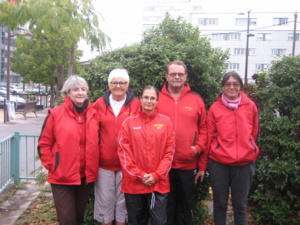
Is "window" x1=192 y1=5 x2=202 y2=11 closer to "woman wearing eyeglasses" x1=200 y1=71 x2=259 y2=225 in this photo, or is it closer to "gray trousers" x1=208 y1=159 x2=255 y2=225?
"woman wearing eyeglasses" x1=200 y1=71 x2=259 y2=225

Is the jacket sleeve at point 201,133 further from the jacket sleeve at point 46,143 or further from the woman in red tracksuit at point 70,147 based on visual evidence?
the jacket sleeve at point 46,143

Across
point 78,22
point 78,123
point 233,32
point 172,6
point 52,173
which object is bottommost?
point 52,173

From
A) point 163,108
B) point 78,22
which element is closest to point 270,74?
point 163,108

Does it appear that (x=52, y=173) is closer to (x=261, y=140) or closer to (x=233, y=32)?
(x=261, y=140)

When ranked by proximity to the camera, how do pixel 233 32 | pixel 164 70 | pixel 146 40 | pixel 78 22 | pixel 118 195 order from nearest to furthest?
pixel 118 195
pixel 164 70
pixel 146 40
pixel 78 22
pixel 233 32

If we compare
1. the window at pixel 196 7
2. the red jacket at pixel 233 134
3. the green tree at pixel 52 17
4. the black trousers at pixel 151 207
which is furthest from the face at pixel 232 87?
the window at pixel 196 7

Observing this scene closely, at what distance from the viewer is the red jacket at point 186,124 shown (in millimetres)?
3525

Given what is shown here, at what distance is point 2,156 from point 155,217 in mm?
3507

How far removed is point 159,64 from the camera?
13.6 ft

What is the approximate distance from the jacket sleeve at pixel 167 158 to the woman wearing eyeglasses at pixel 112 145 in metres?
0.47

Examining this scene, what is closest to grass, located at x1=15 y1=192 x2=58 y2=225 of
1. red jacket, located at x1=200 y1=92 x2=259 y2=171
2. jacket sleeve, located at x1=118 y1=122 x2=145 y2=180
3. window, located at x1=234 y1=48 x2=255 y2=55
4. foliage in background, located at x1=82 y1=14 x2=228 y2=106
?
foliage in background, located at x1=82 y1=14 x2=228 y2=106

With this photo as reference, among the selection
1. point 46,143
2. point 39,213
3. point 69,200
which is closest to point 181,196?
point 69,200

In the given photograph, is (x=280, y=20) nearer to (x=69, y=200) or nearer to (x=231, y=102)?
(x=231, y=102)

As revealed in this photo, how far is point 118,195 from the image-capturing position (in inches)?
139
